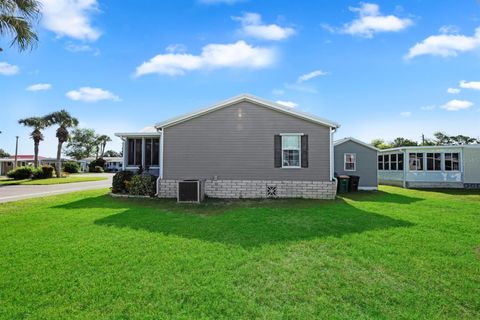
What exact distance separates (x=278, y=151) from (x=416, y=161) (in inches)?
515

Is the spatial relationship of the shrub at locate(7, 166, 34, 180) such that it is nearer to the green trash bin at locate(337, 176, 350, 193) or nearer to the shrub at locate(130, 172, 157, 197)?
the shrub at locate(130, 172, 157, 197)

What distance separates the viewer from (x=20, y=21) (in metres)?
9.23

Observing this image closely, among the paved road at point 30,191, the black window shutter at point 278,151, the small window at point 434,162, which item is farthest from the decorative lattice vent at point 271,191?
the small window at point 434,162

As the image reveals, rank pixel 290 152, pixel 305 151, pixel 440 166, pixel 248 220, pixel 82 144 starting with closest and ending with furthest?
pixel 248 220 → pixel 305 151 → pixel 290 152 → pixel 440 166 → pixel 82 144

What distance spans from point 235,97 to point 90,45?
7604mm

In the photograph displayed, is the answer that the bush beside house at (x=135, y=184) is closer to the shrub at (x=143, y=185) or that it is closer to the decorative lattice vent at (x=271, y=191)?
the shrub at (x=143, y=185)

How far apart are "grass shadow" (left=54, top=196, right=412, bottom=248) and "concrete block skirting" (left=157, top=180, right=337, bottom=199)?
107 cm

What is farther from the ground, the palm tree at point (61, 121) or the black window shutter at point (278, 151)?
the palm tree at point (61, 121)

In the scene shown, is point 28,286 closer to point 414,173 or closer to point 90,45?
point 90,45

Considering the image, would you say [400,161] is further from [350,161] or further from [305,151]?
[305,151]

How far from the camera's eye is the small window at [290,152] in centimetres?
1155

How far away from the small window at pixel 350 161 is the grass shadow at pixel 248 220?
7.37 metres

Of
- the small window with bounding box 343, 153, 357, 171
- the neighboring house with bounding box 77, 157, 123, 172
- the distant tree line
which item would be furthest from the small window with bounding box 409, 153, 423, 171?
the neighboring house with bounding box 77, 157, 123, 172

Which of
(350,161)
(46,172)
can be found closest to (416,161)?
(350,161)
